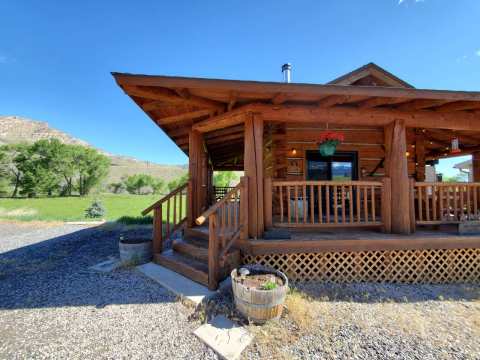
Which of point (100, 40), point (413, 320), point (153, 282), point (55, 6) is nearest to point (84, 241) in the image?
point (153, 282)

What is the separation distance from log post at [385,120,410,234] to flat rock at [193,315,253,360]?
3.70 metres

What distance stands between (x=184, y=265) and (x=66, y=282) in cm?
208

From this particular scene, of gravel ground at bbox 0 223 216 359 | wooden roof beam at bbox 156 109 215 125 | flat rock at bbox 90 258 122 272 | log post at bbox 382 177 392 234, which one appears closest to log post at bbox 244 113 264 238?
wooden roof beam at bbox 156 109 215 125

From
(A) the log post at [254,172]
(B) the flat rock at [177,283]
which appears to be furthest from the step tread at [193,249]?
(A) the log post at [254,172]

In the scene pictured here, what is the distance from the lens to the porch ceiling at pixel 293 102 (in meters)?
3.42

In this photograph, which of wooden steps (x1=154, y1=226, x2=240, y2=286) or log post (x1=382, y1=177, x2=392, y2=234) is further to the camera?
log post (x1=382, y1=177, x2=392, y2=234)

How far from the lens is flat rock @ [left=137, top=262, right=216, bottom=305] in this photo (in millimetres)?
3049

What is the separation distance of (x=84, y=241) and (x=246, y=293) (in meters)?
6.53

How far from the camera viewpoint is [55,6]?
8.53 m

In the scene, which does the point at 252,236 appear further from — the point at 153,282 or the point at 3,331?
the point at 3,331

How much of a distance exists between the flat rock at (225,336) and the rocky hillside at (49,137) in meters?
62.1

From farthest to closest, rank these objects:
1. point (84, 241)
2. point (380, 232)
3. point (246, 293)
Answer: point (84, 241)
point (380, 232)
point (246, 293)

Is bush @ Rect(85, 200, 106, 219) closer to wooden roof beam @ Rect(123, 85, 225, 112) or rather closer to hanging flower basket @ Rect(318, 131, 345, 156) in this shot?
wooden roof beam @ Rect(123, 85, 225, 112)

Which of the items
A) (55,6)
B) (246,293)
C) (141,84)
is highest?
(55,6)
